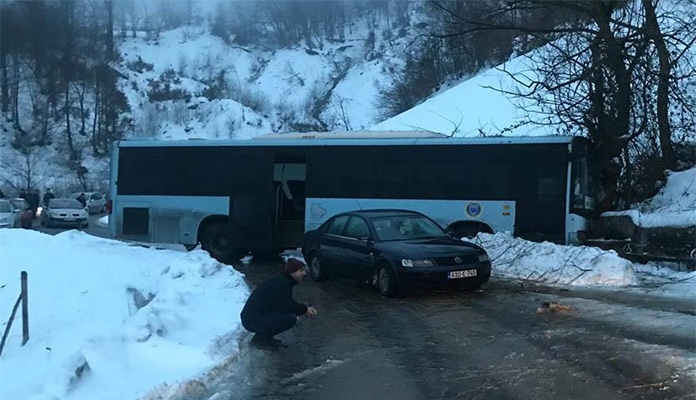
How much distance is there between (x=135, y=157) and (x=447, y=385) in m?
14.8

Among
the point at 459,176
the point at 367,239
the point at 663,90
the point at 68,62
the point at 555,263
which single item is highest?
the point at 68,62

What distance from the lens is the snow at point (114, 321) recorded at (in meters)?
6.59

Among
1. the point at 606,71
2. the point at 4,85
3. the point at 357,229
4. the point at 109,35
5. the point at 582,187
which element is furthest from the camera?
the point at 109,35

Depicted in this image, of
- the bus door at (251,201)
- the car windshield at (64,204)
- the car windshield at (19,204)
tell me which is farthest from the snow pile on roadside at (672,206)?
the car windshield at (19,204)

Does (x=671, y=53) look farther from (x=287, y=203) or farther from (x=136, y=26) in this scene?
(x=136, y=26)

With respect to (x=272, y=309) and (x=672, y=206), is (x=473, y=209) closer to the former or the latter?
(x=672, y=206)

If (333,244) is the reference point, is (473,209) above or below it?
above

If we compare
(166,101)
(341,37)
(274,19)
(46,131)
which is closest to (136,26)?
(274,19)

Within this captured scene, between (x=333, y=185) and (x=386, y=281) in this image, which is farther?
(x=333, y=185)

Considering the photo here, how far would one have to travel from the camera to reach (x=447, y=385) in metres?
6.78

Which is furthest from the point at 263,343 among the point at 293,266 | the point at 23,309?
the point at 23,309

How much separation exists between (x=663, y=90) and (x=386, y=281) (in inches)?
442

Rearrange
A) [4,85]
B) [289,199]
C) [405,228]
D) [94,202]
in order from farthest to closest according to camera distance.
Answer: [4,85] → [94,202] → [289,199] → [405,228]

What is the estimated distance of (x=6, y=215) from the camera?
29.9 meters
